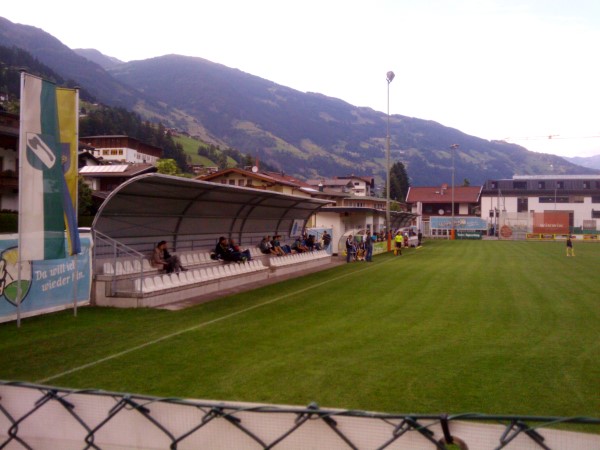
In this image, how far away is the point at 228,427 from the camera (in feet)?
5.97

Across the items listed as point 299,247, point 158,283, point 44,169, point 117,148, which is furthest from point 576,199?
point 44,169

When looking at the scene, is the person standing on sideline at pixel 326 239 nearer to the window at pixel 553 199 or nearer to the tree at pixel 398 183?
the window at pixel 553 199

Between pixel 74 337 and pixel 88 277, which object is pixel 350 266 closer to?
pixel 88 277

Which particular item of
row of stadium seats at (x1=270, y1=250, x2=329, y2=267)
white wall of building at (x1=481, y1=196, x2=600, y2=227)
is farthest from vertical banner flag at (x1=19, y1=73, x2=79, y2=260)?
white wall of building at (x1=481, y1=196, x2=600, y2=227)

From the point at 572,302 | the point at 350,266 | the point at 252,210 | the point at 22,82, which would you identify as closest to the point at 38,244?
the point at 22,82

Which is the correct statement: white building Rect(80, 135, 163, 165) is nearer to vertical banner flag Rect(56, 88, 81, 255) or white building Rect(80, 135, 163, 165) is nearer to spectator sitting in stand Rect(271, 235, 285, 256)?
spectator sitting in stand Rect(271, 235, 285, 256)

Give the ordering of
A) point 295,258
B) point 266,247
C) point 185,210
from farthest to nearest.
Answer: point 295,258 < point 266,247 < point 185,210

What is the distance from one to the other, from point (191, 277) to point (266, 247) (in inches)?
316

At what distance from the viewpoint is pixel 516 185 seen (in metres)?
88.5

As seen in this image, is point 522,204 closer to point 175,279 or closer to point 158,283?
point 175,279

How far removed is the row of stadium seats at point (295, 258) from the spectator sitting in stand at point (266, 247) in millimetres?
513

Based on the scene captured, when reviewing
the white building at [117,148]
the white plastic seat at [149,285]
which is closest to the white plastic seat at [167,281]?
the white plastic seat at [149,285]

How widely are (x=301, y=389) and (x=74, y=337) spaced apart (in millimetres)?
4974

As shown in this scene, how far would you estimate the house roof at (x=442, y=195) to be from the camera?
95.9 meters
